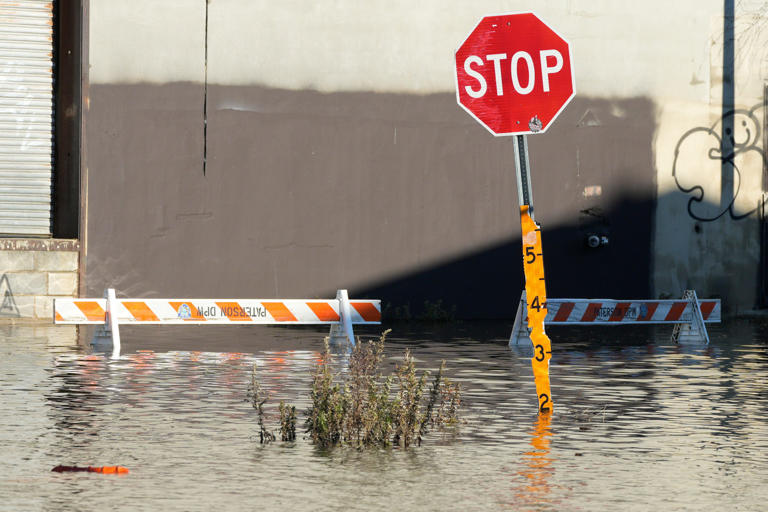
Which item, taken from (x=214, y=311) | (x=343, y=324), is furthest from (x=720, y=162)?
(x=214, y=311)

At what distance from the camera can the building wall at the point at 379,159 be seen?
26.0m

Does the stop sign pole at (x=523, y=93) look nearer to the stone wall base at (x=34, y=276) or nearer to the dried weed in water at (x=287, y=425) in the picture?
the dried weed in water at (x=287, y=425)

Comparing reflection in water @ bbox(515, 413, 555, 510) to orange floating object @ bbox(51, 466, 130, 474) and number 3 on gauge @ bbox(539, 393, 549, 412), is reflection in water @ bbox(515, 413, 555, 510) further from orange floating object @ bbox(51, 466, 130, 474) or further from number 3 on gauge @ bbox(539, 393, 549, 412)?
orange floating object @ bbox(51, 466, 130, 474)

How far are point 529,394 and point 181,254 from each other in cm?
1231

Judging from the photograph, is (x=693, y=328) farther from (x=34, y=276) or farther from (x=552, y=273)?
(x=34, y=276)

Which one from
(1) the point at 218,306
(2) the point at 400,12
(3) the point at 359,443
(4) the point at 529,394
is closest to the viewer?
(3) the point at 359,443

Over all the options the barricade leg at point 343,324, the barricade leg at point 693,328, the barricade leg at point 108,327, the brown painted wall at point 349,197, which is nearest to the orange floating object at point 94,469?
the barricade leg at point 108,327

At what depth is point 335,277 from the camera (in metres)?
26.6

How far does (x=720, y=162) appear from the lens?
28.5 meters

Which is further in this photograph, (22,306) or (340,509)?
(22,306)

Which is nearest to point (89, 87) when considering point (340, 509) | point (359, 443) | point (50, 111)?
point (50, 111)

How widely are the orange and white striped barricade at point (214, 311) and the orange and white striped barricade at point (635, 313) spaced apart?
282 centimetres

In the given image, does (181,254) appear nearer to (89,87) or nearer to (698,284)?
(89,87)

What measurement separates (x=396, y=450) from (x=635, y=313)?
11986 mm
